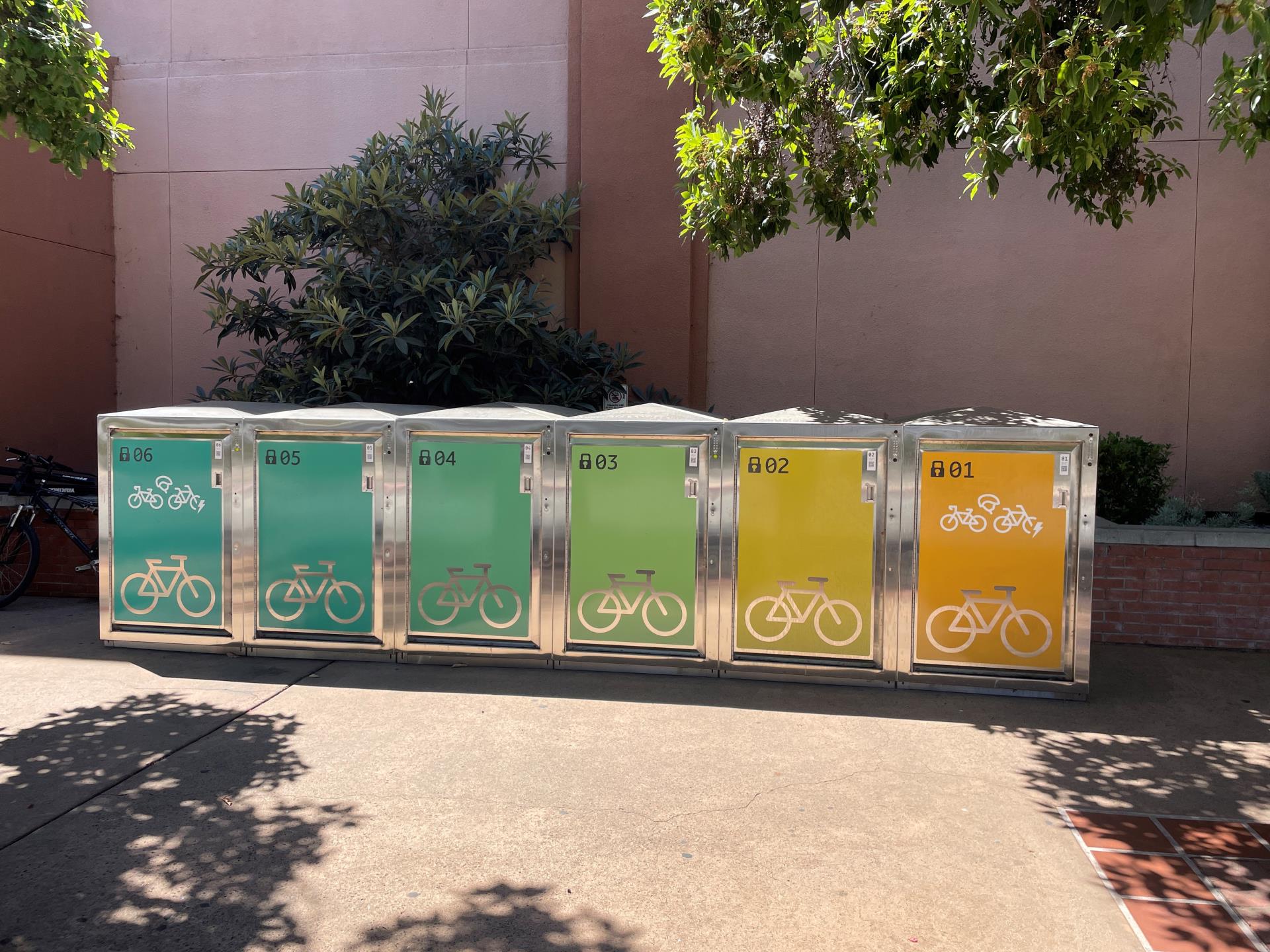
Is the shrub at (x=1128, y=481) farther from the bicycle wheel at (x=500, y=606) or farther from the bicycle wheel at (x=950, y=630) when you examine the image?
the bicycle wheel at (x=500, y=606)

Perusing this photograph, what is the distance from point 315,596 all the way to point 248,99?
6419 millimetres

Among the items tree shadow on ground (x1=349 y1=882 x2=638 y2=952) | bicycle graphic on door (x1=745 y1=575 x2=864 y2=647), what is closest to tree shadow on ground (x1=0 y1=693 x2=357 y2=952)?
tree shadow on ground (x1=349 y1=882 x2=638 y2=952)

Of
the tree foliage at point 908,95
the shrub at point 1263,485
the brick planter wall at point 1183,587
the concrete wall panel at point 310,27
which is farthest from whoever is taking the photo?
the concrete wall panel at point 310,27

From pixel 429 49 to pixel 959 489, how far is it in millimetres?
7376

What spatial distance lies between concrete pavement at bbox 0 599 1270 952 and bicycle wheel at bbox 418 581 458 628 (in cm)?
38

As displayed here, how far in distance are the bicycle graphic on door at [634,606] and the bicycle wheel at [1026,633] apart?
1965mm

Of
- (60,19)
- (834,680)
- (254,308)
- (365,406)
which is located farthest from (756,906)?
(254,308)

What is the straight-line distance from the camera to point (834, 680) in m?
5.99

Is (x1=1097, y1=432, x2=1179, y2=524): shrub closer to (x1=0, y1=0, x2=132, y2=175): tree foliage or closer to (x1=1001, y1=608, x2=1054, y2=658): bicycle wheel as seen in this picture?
(x1=1001, y1=608, x2=1054, y2=658): bicycle wheel

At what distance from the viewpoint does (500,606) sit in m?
6.22

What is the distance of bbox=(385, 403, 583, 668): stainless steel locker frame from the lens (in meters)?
6.16

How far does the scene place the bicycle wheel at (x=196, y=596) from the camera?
6488 millimetres

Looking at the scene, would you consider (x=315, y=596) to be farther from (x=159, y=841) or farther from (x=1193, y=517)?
(x=1193, y=517)

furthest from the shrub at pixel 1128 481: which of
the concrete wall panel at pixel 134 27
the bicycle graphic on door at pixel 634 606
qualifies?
the concrete wall panel at pixel 134 27
